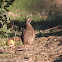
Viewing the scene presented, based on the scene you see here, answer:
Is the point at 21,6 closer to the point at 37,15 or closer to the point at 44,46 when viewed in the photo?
the point at 37,15

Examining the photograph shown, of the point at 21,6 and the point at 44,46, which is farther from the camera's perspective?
the point at 21,6

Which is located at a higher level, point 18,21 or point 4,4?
point 4,4

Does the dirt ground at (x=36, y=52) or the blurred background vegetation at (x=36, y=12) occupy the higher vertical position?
the blurred background vegetation at (x=36, y=12)

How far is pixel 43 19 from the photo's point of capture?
42.1ft

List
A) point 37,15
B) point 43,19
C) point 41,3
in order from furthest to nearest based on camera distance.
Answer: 1. point 41,3
2. point 37,15
3. point 43,19

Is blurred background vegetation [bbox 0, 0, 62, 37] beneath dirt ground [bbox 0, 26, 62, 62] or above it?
above

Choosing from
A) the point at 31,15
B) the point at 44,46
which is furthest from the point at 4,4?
the point at 31,15

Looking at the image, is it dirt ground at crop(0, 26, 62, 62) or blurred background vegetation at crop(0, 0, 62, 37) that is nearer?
dirt ground at crop(0, 26, 62, 62)

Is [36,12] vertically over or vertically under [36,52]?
over

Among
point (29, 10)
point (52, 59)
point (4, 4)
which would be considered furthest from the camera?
point (29, 10)

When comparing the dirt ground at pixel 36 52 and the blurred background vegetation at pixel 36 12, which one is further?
the blurred background vegetation at pixel 36 12

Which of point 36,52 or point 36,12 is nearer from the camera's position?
point 36,52

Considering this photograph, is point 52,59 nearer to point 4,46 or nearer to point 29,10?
point 4,46

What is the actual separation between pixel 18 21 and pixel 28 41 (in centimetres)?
507
